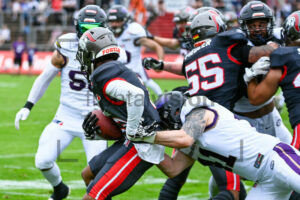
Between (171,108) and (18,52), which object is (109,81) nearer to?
(171,108)

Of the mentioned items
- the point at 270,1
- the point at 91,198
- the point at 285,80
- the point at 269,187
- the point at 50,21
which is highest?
the point at 285,80

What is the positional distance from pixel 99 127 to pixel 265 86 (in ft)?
4.26

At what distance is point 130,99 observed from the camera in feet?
12.8

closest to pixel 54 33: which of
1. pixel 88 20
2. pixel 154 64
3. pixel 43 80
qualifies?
pixel 43 80

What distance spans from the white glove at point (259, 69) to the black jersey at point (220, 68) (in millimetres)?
123

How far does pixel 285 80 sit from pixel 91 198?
1731mm

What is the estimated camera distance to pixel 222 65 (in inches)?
169

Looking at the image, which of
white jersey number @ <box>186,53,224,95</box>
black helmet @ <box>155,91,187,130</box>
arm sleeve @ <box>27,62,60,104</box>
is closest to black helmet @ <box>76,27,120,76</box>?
black helmet @ <box>155,91,187,130</box>

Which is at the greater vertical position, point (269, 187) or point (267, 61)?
point (267, 61)

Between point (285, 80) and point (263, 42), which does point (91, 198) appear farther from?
point (263, 42)

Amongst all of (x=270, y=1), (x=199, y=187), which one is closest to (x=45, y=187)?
(x=199, y=187)

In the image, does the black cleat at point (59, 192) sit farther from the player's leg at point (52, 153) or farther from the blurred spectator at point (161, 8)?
the blurred spectator at point (161, 8)

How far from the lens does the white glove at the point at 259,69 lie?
420 cm

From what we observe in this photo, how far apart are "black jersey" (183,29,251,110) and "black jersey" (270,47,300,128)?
25 centimetres
